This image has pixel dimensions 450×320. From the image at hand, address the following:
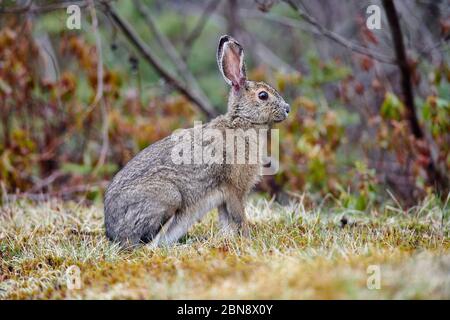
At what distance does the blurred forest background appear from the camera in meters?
8.86

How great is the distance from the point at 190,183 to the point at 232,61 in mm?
1451

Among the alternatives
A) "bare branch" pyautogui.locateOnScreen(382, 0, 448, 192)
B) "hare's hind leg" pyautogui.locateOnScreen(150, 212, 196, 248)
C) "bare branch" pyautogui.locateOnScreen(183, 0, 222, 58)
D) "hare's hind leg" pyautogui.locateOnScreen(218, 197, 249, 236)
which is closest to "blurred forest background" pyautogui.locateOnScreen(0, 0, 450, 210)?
"bare branch" pyautogui.locateOnScreen(382, 0, 448, 192)

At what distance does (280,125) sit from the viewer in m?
11.0

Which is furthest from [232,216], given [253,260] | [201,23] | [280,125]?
[201,23]

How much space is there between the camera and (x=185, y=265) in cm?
479

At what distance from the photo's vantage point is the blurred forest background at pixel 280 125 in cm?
886

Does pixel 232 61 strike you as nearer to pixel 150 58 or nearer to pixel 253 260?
pixel 253 260

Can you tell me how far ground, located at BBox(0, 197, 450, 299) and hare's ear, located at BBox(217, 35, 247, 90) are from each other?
149 cm

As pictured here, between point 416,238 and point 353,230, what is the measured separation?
627mm

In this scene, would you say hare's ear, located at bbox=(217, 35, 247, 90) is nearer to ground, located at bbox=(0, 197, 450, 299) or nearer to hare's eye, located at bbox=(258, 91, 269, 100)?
hare's eye, located at bbox=(258, 91, 269, 100)

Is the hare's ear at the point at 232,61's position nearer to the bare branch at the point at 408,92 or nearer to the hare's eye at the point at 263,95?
the hare's eye at the point at 263,95

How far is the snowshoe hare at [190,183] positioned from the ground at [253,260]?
0.76 feet
